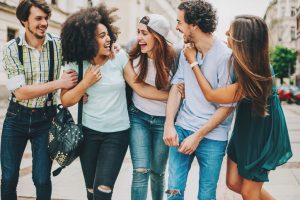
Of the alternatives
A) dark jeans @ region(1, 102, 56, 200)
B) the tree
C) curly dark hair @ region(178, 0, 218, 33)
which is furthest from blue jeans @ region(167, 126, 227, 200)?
the tree

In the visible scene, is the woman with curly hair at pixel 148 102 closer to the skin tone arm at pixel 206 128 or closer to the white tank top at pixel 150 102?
the white tank top at pixel 150 102

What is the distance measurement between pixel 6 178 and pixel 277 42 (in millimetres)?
82572

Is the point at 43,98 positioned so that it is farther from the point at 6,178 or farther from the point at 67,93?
the point at 6,178

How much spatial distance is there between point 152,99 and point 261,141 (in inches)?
35.9

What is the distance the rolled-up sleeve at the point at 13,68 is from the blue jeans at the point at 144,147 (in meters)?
0.93

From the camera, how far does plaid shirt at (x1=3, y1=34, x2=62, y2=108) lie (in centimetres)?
331

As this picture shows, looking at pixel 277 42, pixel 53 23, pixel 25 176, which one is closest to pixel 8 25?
pixel 53 23

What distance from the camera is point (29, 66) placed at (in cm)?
339

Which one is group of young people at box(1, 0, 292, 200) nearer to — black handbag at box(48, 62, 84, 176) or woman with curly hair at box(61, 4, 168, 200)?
woman with curly hair at box(61, 4, 168, 200)

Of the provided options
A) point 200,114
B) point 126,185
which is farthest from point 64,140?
point 126,185

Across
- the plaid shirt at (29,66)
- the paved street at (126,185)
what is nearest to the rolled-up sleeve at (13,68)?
the plaid shirt at (29,66)

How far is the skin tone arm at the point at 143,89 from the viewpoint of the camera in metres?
3.36

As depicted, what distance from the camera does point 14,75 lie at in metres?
3.31

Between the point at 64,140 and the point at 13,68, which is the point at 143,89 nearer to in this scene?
the point at 64,140
